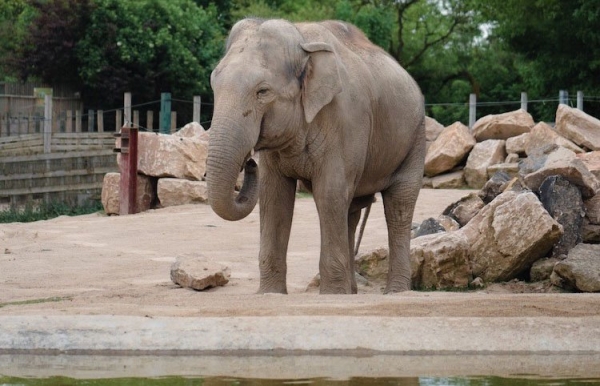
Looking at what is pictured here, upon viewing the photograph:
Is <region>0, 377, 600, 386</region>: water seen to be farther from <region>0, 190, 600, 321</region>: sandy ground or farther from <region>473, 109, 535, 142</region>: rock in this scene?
<region>473, 109, 535, 142</region>: rock

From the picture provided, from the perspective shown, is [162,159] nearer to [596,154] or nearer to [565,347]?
[596,154]

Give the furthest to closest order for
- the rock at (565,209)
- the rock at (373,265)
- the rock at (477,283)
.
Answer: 1. the rock at (565,209)
2. the rock at (373,265)
3. the rock at (477,283)

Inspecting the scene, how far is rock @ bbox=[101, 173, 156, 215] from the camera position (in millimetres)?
18172

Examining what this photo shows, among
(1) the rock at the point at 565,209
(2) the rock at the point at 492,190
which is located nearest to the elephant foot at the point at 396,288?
(1) the rock at the point at 565,209

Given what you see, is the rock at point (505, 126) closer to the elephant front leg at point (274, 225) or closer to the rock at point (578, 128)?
the rock at point (578, 128)

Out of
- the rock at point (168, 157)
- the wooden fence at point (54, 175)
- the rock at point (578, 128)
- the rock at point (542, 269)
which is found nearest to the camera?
the rock at point (542, 269)

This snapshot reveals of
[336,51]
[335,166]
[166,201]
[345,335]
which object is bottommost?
[166,201]

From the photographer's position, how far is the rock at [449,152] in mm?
21516

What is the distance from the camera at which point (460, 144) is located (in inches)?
849

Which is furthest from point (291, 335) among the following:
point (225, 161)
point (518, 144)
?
point (518, 144)

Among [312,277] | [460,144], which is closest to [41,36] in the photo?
[460,144]

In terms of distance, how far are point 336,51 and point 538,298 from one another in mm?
2549

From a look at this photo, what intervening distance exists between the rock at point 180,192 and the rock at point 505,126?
6.36 meters

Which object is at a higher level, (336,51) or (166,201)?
(336,51)
